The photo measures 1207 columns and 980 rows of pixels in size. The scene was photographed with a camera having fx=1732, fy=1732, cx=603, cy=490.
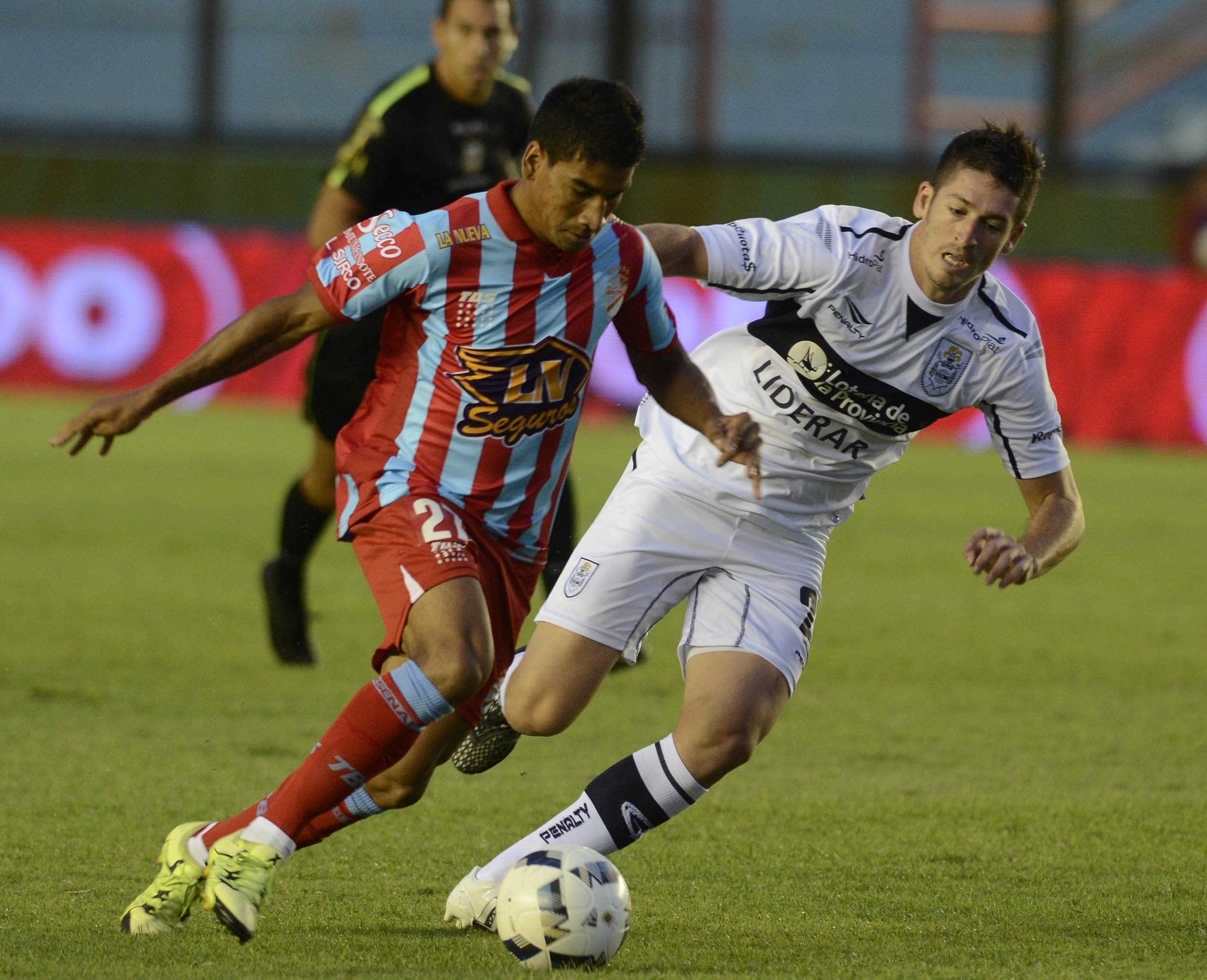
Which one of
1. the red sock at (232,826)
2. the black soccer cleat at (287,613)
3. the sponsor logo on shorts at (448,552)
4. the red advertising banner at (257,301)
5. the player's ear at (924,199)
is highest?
the player's ear at (924,199)

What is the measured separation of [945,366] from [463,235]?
113 centimetres

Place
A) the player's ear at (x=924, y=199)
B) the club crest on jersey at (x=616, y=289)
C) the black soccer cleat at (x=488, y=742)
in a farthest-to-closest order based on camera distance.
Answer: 1. the black soccer cleat at (x=488, y=742)
2. the player's ear at (x=924, y=199)
3. the club crest on jersey at (x=616, y=289)

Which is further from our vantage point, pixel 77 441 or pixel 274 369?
pixel 274 369

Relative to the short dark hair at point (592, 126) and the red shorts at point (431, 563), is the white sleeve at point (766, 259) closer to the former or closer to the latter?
the short dark hair at point (592, 126)

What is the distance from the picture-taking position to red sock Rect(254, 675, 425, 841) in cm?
339

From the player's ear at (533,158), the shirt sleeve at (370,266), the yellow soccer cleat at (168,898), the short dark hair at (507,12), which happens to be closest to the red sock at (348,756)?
the yellow soccer cleat at (168,898)

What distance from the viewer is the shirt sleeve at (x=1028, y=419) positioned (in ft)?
12.9

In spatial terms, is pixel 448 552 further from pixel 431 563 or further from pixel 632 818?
pixel 632 818

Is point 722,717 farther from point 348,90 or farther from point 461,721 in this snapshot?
point 348,90

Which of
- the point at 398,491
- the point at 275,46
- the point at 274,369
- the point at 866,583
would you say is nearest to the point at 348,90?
the point at 275,46

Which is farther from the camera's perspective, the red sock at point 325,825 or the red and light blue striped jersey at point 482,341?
the red and light blue striped jersey at point 482,341

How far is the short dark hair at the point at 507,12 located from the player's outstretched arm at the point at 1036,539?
105 inches

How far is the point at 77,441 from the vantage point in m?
3.44

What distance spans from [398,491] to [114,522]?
6.49 m
